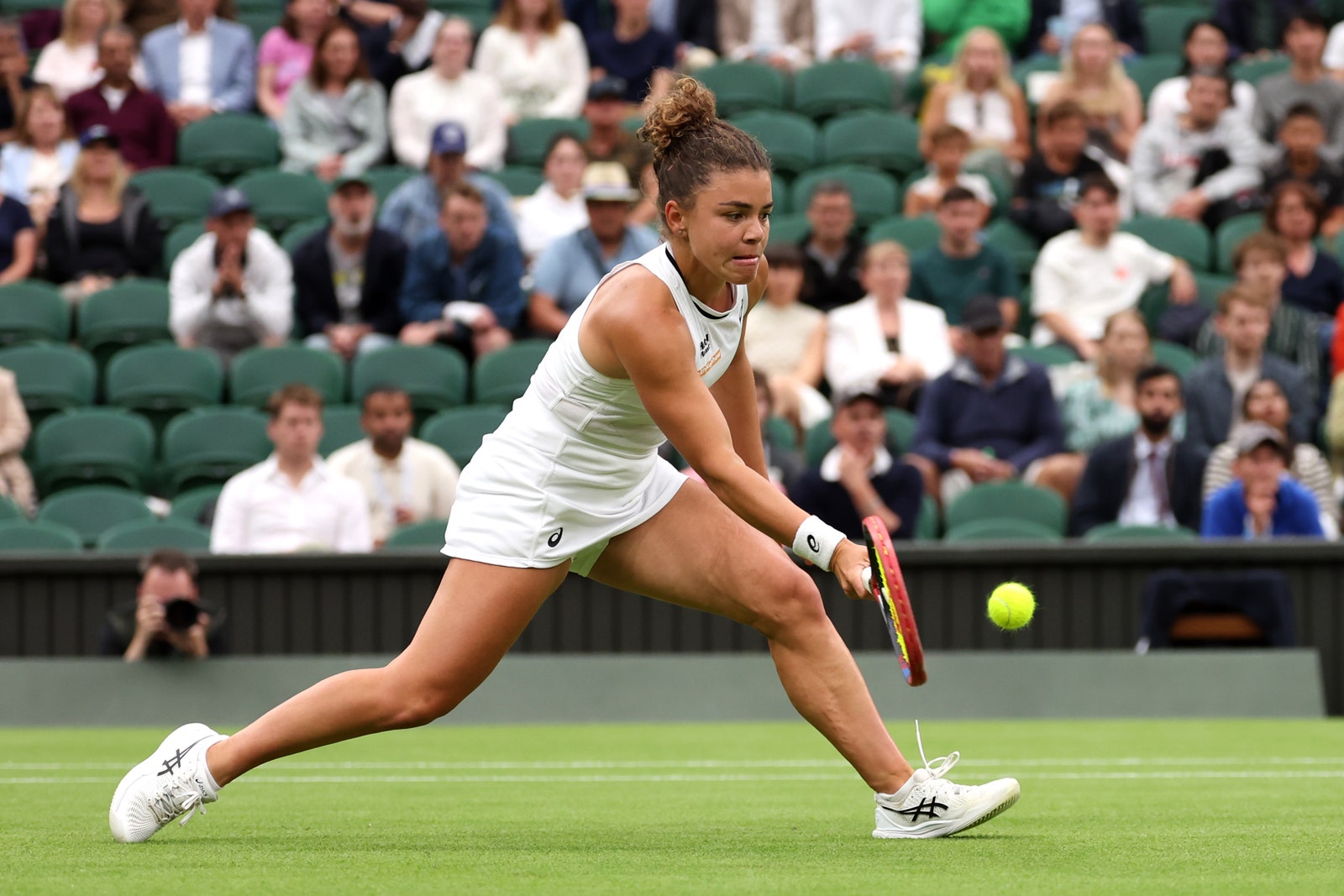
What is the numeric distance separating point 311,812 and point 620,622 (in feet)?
14.1

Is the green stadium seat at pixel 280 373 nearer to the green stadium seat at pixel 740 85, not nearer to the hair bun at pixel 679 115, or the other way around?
the green stadium seat at pixel 740 85

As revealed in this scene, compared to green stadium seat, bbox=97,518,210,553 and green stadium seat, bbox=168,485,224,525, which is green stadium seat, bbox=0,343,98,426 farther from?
green stadium seat, bbox=97,518,210,553

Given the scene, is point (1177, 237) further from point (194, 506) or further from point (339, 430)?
point (194, 506)

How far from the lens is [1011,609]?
4227mm

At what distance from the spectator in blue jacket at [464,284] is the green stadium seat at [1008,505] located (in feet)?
9.73

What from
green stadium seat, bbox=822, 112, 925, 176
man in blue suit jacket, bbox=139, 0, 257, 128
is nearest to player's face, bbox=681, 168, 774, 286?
green stadium seat, bbox=822, 112, 925, 176

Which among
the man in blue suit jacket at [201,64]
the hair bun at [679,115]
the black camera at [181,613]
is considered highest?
the man in blue suit jacket at [201,64]

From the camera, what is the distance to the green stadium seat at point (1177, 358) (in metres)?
10.5

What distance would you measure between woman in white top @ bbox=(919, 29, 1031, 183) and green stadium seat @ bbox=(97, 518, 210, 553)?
18.6 ft

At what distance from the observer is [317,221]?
1259 centimetres

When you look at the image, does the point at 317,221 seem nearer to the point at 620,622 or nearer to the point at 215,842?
the point at 620,622

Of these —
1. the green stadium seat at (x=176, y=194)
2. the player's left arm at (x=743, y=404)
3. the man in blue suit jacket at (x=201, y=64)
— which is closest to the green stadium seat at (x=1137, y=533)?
the player's left arm at (x=743, y=404)

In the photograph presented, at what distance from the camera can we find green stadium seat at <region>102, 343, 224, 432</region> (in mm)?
10836

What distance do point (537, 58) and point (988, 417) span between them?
16.7 ft
